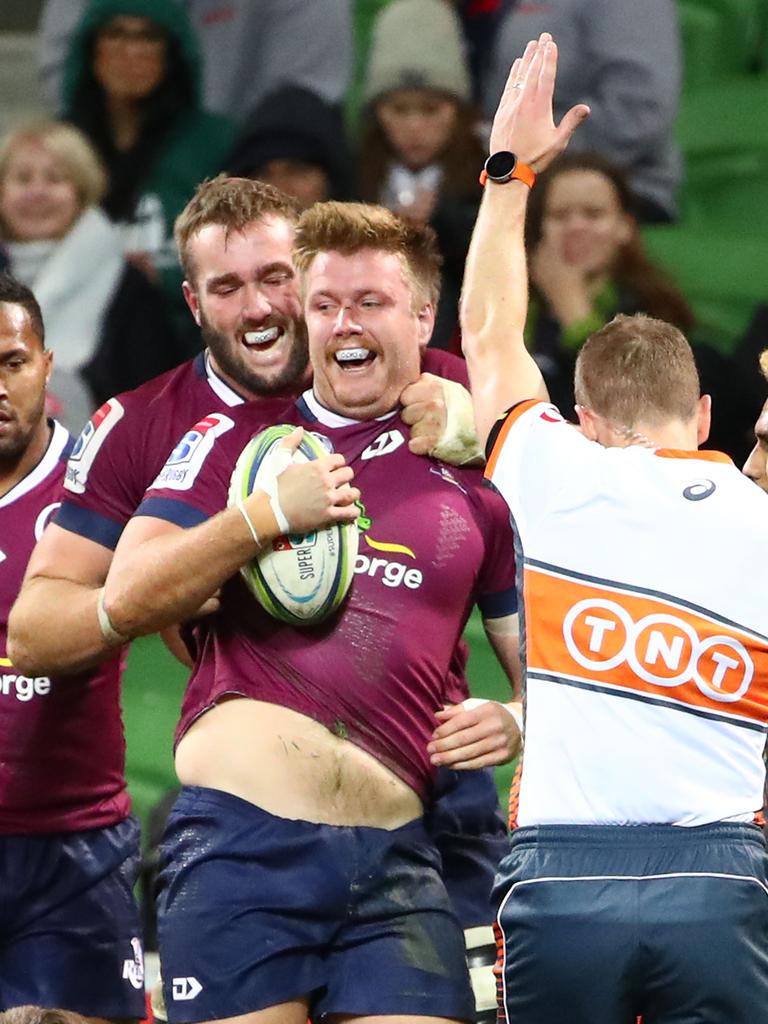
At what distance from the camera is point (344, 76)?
25.1ft

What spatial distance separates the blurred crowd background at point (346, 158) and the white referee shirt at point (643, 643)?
3.32 meters

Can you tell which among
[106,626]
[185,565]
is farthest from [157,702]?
[185,565]

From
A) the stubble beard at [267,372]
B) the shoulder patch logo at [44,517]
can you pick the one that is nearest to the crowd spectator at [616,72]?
the stubble beard at [267,372]

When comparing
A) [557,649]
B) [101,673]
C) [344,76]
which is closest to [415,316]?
[557,649]

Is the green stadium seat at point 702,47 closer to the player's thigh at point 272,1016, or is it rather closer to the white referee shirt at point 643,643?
the white referee shirt at point 643,643

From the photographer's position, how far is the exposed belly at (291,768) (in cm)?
365

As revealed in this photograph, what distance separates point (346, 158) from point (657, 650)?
441 centimetres

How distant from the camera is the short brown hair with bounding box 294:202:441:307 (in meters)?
3.92

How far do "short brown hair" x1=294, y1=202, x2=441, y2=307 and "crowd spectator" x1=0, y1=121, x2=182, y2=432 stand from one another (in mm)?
3224

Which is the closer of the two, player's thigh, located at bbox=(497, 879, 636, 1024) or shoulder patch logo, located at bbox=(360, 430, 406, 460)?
player's thigh, located at bbox=(497, 879, 636, 1024)

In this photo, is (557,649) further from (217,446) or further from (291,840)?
(217,446)

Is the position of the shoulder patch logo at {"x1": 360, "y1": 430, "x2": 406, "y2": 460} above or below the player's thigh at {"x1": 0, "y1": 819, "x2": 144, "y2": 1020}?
above

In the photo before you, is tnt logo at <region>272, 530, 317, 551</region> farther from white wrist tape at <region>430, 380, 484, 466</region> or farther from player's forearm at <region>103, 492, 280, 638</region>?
white wrist tape at <region>430, 380, 484, 466</region>

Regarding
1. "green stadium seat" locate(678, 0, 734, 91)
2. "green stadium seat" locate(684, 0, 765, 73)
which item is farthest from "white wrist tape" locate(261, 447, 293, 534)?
"green stadium seat" locate(684, 0, 765, 73)
